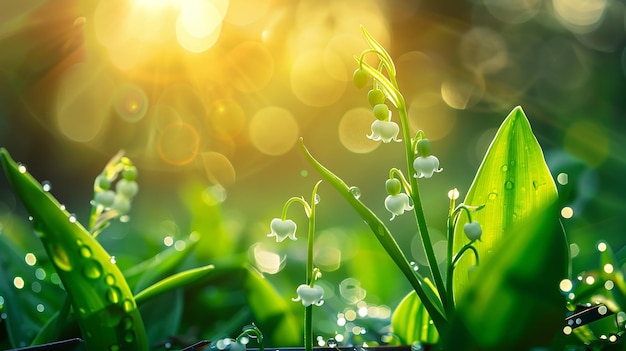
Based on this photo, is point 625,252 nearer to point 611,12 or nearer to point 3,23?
point 611,12

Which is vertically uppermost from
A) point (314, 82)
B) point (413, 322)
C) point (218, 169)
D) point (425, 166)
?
point (314, 82)

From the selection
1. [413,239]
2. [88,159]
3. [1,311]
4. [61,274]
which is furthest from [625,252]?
[88,159]

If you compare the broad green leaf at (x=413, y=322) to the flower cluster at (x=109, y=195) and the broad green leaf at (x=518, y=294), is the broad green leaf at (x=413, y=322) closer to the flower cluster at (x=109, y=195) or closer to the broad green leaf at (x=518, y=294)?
the broad green leaf at (x=518, y=294)

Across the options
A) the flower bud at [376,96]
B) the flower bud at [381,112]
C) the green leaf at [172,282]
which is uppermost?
the flower bud at [376,96]

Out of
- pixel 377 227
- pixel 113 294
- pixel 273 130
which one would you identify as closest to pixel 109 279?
pixel 113 294

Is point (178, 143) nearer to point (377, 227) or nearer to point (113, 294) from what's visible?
point (113, 294)

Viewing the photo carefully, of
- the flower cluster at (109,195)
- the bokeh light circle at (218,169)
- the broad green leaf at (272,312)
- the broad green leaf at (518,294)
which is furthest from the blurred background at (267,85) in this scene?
the broad green leaf at (518,294)
